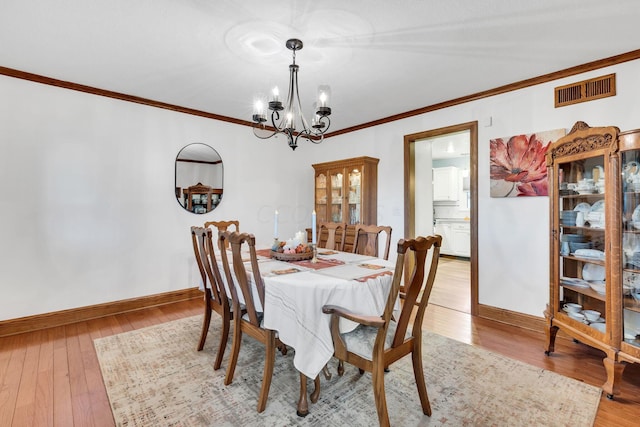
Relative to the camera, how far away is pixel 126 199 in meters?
3.48

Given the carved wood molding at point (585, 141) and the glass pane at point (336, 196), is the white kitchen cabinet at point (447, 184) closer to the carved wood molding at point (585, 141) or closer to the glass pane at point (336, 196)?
the glass pane at point (336, 196)

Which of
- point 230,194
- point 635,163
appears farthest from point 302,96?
point 635,163

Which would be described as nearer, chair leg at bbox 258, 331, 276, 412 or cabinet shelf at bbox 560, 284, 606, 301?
chair leg at bbox 258, 331, 276, 412

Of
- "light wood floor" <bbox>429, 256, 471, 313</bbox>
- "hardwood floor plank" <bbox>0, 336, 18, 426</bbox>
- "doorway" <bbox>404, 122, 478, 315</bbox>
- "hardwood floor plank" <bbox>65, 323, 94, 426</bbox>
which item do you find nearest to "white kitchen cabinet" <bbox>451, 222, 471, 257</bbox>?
"light wood floor" <bbox>429, 256, 471, 313</bbox>

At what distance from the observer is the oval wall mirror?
3.90 meters

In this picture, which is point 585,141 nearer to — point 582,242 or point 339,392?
point 582,242

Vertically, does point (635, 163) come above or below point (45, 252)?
above

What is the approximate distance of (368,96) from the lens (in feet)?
11.3

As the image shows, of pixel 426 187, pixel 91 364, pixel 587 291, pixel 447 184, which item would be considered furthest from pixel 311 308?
pixel 447 184

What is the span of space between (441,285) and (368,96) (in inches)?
118

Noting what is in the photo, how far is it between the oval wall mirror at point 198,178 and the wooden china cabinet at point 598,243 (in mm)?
3749

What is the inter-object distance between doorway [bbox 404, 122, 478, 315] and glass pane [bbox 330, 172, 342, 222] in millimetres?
1020

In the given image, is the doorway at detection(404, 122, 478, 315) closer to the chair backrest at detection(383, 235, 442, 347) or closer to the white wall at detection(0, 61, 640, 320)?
the white wall at detection(0, 61, 640, 320)

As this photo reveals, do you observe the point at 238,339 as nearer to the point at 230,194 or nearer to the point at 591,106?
the point at 230,194
